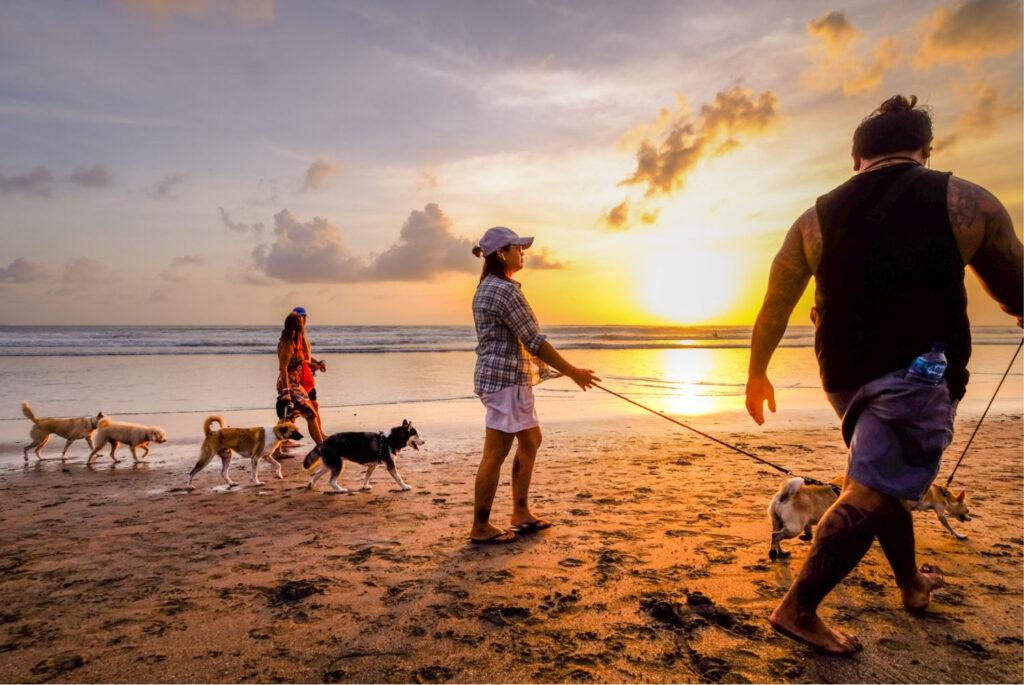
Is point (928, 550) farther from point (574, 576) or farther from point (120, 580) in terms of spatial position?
point (120, 580)

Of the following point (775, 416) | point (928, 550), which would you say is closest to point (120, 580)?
point (928, 550)

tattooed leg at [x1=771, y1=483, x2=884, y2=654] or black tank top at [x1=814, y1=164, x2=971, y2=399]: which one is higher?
black tank top at [x1=814, y1=164, x2=971, y2=399]

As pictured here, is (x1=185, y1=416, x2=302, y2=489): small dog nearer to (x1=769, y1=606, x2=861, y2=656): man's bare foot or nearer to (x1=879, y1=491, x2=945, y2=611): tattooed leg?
(x1=769, y1=606, x2=861, y2=656): man's bare foot

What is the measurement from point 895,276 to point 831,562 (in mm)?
1314

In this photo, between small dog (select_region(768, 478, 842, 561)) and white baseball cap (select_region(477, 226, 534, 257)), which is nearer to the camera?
small dog (select_region(768, 478, 842, 561))

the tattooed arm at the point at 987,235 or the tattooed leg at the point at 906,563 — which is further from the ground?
the tattooed arm at the point at 987,235

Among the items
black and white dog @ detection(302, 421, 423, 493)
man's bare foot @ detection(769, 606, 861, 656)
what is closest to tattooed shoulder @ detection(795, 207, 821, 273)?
man's bare foot @ detection(769, 606, 861, 656)

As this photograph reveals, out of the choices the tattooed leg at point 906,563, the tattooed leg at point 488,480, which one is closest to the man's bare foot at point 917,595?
the tattooed leg at point 906,563

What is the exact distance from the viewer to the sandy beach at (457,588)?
2697mm

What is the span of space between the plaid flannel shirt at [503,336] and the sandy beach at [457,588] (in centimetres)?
129

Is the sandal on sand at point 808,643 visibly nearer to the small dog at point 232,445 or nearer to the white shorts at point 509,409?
the white shorts at point 509,409

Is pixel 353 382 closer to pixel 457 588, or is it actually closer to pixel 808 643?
pixel 457 588

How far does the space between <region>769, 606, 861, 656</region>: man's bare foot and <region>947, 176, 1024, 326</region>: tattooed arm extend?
1721 mm

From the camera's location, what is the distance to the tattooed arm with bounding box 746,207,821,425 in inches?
109
